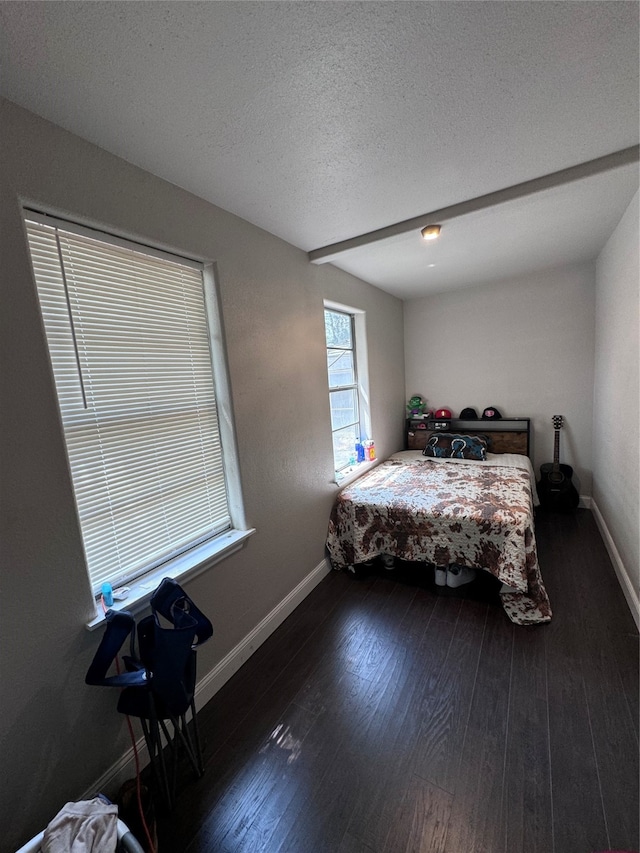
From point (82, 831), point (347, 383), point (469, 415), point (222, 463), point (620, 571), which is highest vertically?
point (347, 383)

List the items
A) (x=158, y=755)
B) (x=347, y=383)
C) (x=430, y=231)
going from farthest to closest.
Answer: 1. (x=347, y=383)
2. (x=430, y=231)
3. (x=158, y=755)

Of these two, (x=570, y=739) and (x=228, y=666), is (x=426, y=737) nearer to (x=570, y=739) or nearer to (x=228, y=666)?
(x=570, y=739)

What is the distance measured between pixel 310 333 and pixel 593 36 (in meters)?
1.83

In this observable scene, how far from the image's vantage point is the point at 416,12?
88cm

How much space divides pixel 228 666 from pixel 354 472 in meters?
1.82

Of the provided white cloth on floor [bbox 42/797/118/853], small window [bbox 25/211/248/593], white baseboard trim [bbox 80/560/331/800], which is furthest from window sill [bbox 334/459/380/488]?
white cloth on floor [bbox 42/797/118/853]

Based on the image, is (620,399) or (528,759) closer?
(528,759)

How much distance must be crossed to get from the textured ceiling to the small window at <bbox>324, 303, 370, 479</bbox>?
140 centimetres

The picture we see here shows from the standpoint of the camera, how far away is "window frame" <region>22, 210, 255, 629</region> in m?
1.34

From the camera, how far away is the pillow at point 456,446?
3.58 m

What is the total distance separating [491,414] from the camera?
3883 millimetres

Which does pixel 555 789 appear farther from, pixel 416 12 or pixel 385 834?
pixel 416 12

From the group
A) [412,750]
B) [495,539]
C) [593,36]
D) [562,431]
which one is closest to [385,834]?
[412,750]

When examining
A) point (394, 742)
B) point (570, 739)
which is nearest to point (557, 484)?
point (570, 739)
